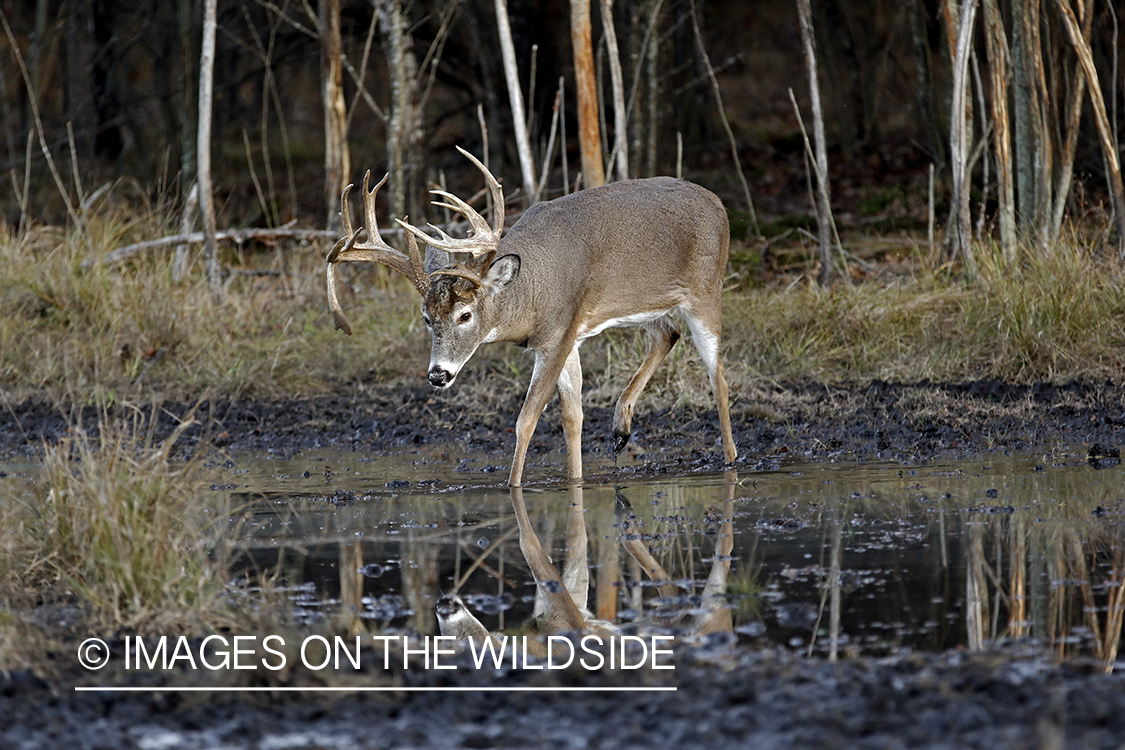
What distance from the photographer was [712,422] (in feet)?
32.1

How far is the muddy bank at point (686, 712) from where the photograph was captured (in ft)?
11.8

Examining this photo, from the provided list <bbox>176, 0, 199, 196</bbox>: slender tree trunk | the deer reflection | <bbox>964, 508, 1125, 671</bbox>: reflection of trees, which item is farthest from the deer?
<bbox>176, 0, 199, 196</bbox>: slender tree trunk

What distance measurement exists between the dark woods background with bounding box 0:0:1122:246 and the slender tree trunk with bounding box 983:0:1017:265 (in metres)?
2.48

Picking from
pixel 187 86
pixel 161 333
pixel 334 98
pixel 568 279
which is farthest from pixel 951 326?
pixel 187 86

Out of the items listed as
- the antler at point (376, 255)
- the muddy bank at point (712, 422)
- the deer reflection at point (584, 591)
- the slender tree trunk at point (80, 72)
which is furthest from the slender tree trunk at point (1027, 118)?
the slender tree trunk at point (80, 72)

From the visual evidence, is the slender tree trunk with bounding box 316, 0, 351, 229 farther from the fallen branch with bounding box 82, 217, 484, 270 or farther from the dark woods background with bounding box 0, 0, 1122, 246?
the dark woods background with bounding box 0, 0, 1122, 246

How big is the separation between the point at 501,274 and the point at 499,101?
12772 mm

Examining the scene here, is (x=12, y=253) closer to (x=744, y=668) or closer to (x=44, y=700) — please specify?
(x=44, y=700)

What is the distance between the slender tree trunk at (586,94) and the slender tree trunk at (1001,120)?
10.8 feet

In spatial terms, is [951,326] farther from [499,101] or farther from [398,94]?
[499,101]

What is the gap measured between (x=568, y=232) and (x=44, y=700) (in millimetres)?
4886

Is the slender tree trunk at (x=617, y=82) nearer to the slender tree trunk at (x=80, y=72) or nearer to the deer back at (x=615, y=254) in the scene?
the deer back at (x=615, y=254)

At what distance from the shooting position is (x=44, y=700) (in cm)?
422

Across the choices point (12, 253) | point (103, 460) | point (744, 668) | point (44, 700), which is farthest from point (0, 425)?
point (744, 668)
